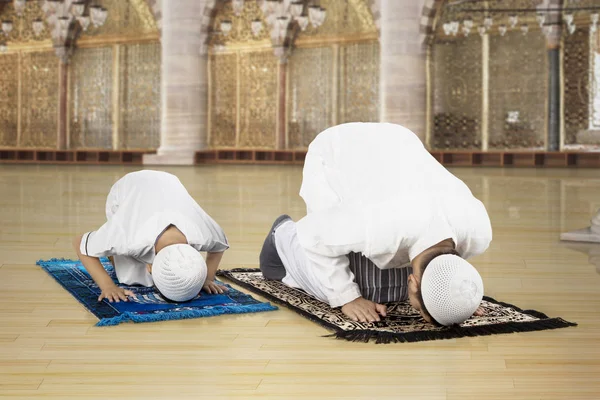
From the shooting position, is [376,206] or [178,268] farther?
[178,268]

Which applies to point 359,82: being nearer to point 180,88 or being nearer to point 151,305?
point 180,88

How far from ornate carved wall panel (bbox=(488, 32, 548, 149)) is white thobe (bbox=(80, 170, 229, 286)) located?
15.4 metres

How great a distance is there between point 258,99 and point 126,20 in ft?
13.1

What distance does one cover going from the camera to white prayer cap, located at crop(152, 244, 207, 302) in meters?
3.53

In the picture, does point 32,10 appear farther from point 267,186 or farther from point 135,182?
point 135,182

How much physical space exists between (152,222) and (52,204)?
508cm

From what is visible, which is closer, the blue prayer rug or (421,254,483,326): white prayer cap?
(421,254,483,326): white prayer cap

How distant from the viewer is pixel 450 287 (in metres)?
3.02

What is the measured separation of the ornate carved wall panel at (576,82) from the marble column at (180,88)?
7959 mm

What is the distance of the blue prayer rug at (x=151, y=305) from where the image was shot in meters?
3.47

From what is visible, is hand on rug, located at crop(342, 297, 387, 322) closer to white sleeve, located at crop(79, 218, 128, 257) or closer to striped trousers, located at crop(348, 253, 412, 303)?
striped trousers, located at crop(348, 253, 412, 303)

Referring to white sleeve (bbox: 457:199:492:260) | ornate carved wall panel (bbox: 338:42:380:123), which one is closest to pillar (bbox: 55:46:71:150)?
ornate carved wall panel (bbox: 338:42:380:123)

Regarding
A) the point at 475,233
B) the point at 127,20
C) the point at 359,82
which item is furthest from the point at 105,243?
the point at 127,20

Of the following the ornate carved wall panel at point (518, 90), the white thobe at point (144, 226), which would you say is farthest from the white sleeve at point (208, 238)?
the ornate carved wall panel at point (518, 90)
